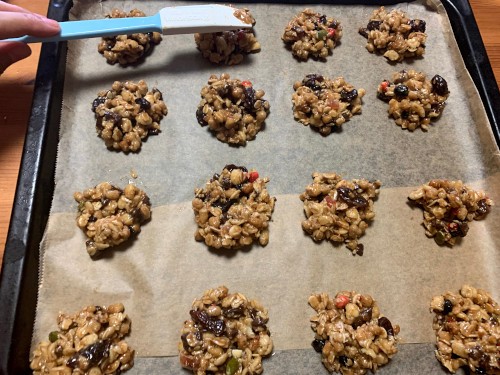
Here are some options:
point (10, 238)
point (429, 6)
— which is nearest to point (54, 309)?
point (10, 238)

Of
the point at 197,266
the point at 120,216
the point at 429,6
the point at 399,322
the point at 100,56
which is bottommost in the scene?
the point at 399,322

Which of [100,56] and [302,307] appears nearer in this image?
[302,307]

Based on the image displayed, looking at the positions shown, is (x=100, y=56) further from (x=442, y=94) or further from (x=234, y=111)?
(x=442, y=94)

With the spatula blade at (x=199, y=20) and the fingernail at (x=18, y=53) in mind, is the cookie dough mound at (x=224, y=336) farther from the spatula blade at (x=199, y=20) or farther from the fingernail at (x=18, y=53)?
the fingernail at (x=18, y=53)

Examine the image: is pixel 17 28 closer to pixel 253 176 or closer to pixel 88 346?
pixel 253 176

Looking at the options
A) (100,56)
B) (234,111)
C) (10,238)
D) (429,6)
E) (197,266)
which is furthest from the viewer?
(429,6)

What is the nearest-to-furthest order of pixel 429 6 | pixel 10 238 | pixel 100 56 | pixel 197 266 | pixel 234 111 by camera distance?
pixel 10 238 → pixel 197 266 → pixel 234 111 → pixel 100 56 → pixel 429 6

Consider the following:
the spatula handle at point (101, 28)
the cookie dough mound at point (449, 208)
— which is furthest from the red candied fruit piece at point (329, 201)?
the spatula handle at point (101, 28)
